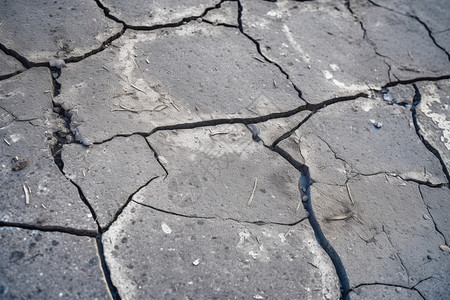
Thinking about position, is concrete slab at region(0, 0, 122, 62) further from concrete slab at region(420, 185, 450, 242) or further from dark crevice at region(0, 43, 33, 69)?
concrete slab at region(420, 185, 450, 242)

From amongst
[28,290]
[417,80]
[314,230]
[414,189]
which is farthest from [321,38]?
[28,290]

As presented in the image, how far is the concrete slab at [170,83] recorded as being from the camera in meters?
2.66

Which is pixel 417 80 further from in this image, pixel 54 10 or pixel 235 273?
pixel 54 10

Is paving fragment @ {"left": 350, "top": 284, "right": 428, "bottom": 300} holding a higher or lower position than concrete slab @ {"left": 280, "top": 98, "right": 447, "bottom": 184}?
lower

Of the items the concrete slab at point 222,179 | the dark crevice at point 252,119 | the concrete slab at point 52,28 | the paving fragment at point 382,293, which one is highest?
the concrete slab at point 52,28

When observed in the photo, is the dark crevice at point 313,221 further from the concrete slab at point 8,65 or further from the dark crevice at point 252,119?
the concrete slab at point 8,65

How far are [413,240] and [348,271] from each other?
0.46 metres

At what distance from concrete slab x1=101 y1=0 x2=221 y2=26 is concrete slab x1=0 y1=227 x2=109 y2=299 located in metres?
1.75

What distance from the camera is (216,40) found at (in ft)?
10.7

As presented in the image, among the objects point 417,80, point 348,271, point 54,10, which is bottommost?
point 348,271

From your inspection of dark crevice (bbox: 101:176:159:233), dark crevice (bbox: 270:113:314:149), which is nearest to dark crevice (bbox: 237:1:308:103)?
dark crevice (bbox: 270:113:314:149)

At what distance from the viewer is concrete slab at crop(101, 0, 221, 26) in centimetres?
327

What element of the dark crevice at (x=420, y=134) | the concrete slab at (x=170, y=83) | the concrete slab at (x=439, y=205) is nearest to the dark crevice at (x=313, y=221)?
the concrete slab at (x=170, y=83)

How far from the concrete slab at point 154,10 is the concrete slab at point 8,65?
80 cm
